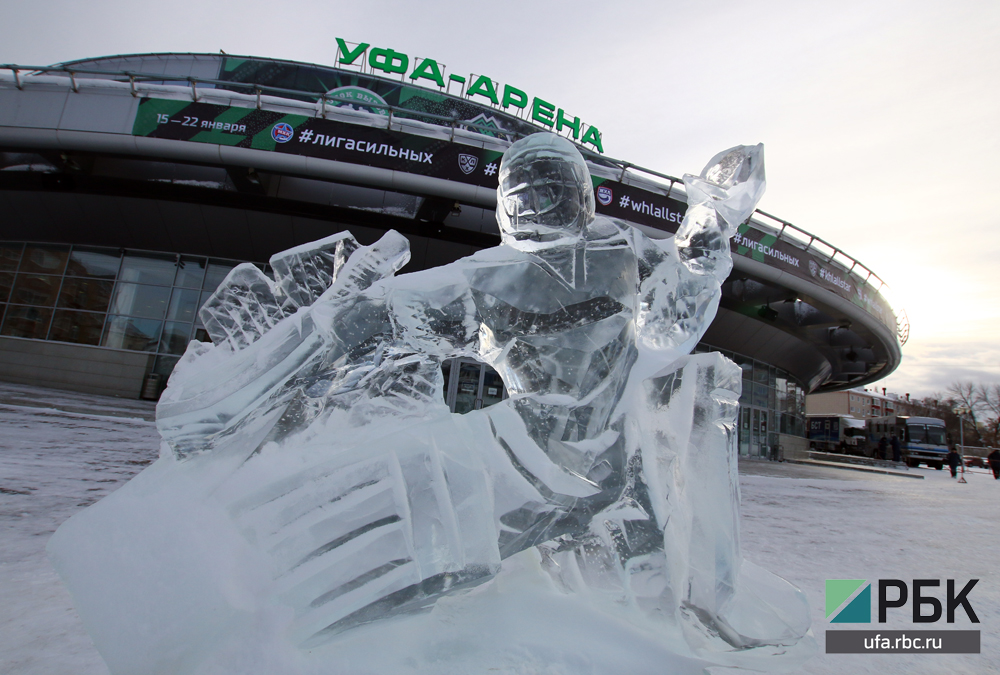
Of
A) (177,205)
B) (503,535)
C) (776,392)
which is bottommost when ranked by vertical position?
(503,535)

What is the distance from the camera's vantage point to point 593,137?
15.7 metres

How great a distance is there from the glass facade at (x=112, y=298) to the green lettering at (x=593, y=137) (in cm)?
1075

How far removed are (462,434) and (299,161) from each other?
32.6ft

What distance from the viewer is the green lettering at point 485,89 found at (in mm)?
15578

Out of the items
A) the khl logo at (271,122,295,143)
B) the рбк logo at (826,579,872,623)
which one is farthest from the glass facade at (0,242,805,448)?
the рбк logo at (826,579,872,623)

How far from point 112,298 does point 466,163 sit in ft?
31.3

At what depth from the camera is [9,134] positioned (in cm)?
961

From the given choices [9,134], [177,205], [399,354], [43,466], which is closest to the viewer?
[399,354]

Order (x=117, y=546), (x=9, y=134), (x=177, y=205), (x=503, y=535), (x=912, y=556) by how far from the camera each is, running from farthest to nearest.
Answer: (x=177, y=205) → (x=9, y=134) → (x=912, y=556) → (x=503, y=535) → (x=117, y=546)

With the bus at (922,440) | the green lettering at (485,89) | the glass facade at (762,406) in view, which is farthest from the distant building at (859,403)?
the green lettering at (485,89)

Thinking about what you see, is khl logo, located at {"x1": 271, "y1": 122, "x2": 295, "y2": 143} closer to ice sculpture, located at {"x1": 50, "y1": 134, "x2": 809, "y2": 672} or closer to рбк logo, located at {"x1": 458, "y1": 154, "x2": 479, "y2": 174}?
рбк logo, located at {"x1": 458, "y1": 154, "x2": 479, "y2": 174}

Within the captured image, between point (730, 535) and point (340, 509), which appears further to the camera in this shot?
point (730, 535)

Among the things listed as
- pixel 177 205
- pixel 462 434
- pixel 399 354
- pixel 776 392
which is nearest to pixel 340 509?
pixel 462 434

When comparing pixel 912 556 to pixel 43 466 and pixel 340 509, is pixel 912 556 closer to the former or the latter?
pixel 340 509
